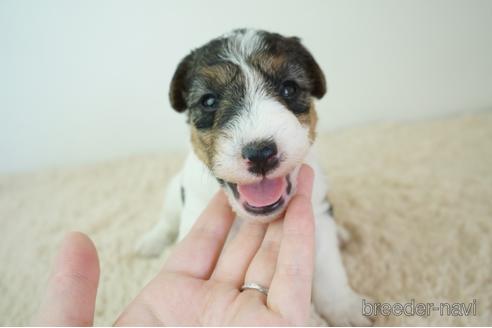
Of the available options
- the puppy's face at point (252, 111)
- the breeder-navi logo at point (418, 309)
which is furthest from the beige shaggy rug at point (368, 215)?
the puppy's face at point (252, 111)

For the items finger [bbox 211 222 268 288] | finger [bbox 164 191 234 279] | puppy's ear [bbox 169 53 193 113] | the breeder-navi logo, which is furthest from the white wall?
the breeder-navi logo

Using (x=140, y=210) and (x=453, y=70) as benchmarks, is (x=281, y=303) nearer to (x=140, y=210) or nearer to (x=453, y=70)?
(x=140, y=210)

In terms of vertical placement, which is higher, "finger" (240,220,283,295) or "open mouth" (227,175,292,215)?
"open mouth" (227,175,292,215)

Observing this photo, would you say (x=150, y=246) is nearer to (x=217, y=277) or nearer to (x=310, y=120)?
(x=217, y=277)

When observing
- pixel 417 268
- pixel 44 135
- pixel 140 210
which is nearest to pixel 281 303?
pixel 417 268

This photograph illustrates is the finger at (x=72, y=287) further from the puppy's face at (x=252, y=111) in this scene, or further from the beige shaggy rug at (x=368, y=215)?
the beige shaggy rug at (x=368, y=215)

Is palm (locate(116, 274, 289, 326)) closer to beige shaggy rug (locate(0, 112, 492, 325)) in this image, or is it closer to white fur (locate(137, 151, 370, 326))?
white fur (locate(137, 151, 370, 326))
